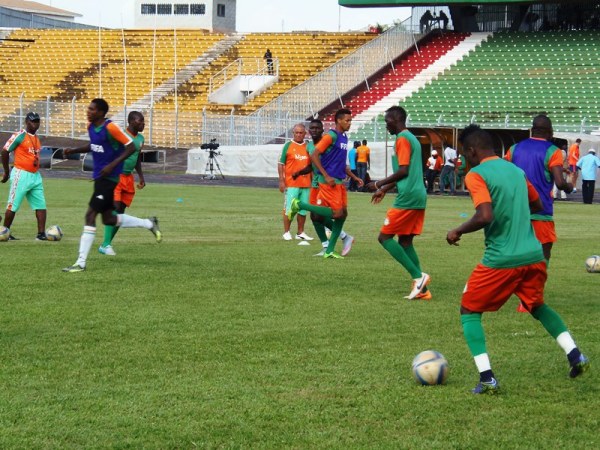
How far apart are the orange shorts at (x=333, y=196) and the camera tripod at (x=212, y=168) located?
28484 mm

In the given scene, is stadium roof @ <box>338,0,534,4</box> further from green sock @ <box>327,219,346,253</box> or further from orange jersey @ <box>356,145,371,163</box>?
green sock @ <box>327,219,346,253</box>

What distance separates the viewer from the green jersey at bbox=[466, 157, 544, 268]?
7.78m

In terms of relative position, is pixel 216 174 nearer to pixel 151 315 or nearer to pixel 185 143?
pixel 185 143

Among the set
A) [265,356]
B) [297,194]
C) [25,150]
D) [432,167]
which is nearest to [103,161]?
[25,150]

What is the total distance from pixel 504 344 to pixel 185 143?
4532 centimetres

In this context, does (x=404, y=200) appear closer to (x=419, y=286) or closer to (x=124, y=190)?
(x=419, y=286)

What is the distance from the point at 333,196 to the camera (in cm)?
1647

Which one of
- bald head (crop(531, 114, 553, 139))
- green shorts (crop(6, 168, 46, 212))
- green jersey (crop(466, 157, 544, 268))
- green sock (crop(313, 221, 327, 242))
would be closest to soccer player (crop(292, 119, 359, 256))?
green sock (crop(313, 221, 327, 242))

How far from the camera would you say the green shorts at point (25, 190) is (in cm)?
1827

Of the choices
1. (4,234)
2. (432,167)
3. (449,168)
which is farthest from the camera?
(432,167)

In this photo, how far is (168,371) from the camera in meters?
8.39

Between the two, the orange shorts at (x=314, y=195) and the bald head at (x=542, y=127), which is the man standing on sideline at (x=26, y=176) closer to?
the orange shorts at (x=314, y=195)

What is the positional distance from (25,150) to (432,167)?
2405 cm

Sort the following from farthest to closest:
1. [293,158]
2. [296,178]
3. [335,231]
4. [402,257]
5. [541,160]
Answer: [293,158] < [296,178] < [335,231] < [402,257] < [541,160]
